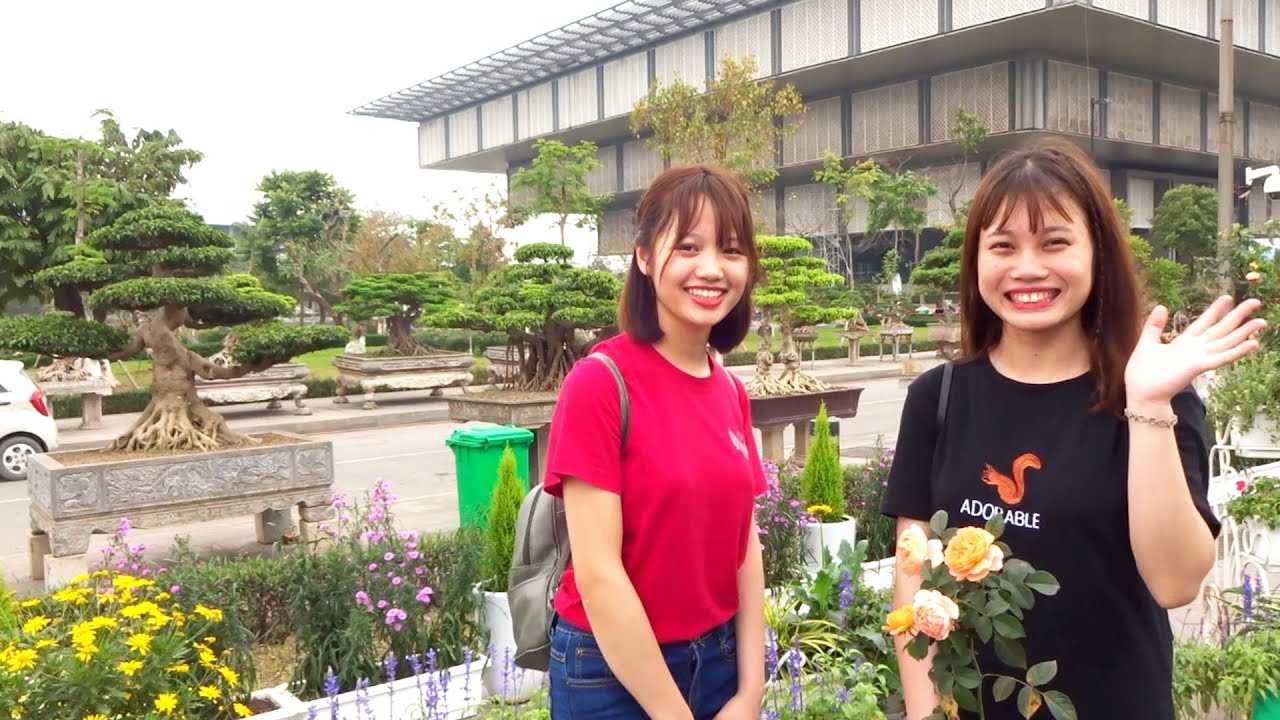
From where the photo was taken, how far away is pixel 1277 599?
3.55 m

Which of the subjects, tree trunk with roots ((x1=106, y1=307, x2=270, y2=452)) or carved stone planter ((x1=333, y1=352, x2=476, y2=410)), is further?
carved stone planter ((x1=333, y1=352, x2=476, y2=410))

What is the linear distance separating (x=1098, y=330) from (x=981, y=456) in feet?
0.95

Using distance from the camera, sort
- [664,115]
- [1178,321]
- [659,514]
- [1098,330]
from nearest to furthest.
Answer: [1098,330] < [659,514] < [1178,321] < [664,115]

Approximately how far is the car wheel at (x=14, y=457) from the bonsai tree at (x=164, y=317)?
5.52m

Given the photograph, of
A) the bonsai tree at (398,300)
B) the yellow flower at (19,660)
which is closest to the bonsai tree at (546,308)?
the yellow flower at (19,660)

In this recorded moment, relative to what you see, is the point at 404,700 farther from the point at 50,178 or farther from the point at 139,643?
the point at 50,178

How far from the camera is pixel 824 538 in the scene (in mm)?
5328

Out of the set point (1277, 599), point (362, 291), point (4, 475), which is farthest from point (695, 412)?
point (362, 291)

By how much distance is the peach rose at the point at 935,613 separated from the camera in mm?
1417

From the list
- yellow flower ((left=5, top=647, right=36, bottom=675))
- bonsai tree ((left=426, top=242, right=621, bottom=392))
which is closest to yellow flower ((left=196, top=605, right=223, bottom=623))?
yellow flower ((left=5, top=647, right=36, bottom=675))

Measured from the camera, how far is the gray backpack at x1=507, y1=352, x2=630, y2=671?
2.06 metres

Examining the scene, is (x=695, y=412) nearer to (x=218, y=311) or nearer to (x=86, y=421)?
(x=218, y=311)

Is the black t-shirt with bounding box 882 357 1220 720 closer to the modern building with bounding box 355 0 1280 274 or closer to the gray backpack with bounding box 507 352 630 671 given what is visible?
the gray backpack with bounding box 507 352 630 671

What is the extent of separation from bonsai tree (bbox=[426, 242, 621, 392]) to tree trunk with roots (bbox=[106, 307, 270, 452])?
279 centimetres
